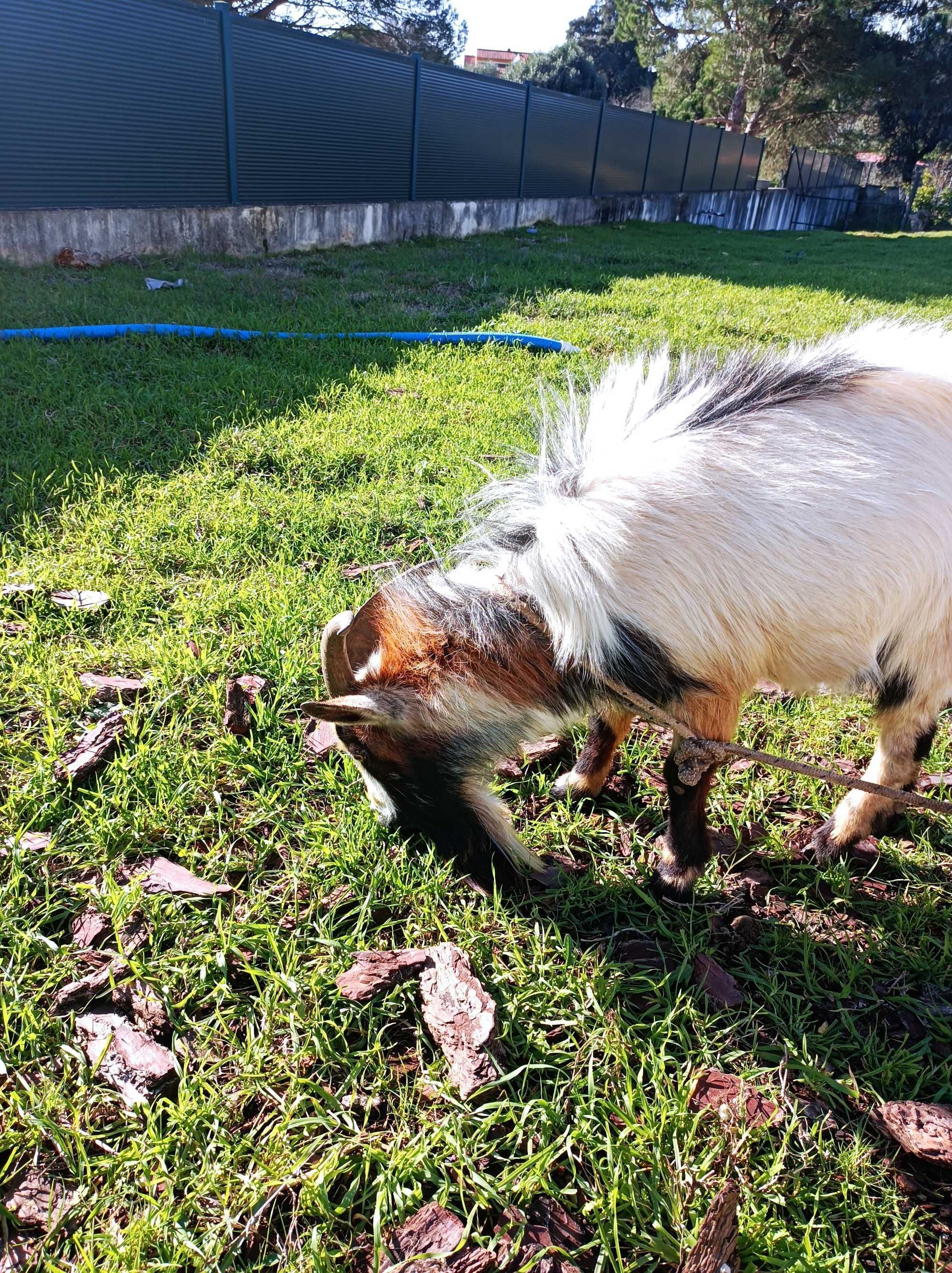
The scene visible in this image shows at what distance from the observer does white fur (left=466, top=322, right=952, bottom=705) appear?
6.33 feet

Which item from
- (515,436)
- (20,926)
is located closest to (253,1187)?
(20,926)

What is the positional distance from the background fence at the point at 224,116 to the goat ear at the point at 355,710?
9.28 metres

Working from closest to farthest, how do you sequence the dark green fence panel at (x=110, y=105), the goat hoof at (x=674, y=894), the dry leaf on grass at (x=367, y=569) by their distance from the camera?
the goat hoof at (x=674, y=894) < the dry leaf on grass at (x=367, y=569) < the dark green fence panel at (x=110, y=105)

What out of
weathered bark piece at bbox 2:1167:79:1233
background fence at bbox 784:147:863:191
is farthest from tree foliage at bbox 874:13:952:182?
weathered bark piece at bbox 2:1167:79:1233

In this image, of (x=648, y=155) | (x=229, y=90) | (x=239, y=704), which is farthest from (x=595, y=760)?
(x=648, y=155)

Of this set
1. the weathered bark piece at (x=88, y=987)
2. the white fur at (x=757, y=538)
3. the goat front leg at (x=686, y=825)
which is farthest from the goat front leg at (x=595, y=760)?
the weathered bark piece at (x=88, y=987)

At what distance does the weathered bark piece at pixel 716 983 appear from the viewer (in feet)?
6.47

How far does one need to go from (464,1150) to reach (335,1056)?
1.16 feet

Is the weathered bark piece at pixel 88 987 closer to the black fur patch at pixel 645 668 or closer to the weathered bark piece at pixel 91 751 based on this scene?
the weathered bark piece at pixel 91 751

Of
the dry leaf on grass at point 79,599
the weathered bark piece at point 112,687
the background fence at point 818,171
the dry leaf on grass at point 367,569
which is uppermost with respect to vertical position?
the background fence at point 818,171

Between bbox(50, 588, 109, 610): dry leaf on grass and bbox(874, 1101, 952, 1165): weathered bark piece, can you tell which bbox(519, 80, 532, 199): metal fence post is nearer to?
bbox(50, 588, 109, 610): dry leaf on grass

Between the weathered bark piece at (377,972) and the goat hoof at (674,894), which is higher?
the weathered bark piece at (377,972)

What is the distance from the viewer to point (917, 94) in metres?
34.4

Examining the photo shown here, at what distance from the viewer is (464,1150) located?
1588 mm
